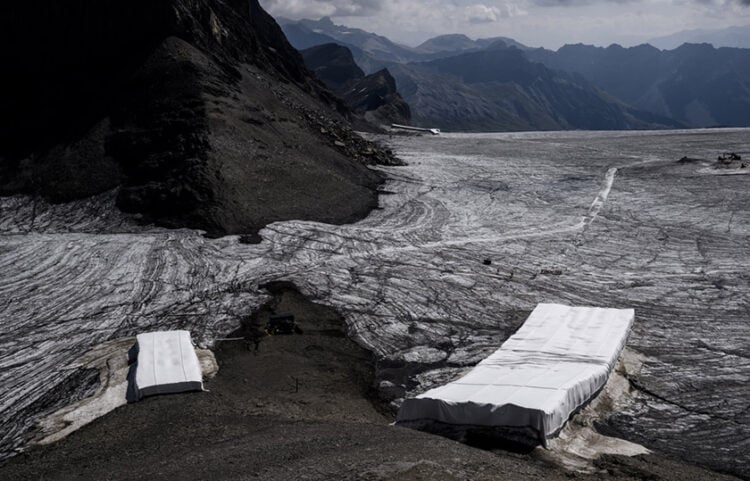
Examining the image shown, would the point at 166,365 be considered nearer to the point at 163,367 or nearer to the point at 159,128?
the point at 163,367

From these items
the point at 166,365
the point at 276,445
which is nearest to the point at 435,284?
the point at 166,365

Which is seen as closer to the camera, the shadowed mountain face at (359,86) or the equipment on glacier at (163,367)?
the equipment on glacier at (163,367)

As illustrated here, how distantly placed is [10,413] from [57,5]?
3295 centimetres

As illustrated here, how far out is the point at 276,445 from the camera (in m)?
12.3

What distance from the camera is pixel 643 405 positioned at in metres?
16.0

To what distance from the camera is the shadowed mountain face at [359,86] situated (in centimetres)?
9962

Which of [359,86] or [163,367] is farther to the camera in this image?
[359,86]

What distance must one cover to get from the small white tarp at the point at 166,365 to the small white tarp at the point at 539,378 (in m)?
5.26

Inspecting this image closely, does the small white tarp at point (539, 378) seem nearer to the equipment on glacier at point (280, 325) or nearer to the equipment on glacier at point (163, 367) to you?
the equipment on glacier at point (163, 367)

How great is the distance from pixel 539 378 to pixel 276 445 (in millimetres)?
6088

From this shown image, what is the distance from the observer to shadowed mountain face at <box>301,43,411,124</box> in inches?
3922

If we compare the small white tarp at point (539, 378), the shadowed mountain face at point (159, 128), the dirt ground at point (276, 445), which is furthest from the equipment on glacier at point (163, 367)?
the shadowed mountain face at point (159, 128)

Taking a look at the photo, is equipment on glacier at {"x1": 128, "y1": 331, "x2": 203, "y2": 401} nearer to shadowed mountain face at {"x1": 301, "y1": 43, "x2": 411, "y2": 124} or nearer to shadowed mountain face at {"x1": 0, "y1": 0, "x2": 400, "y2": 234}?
shadowed mountain face at {"x1": 0, "y1": 0, "x2": 400, "y2": 234}

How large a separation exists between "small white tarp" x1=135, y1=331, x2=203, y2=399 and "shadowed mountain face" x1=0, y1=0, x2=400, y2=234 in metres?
11.9
